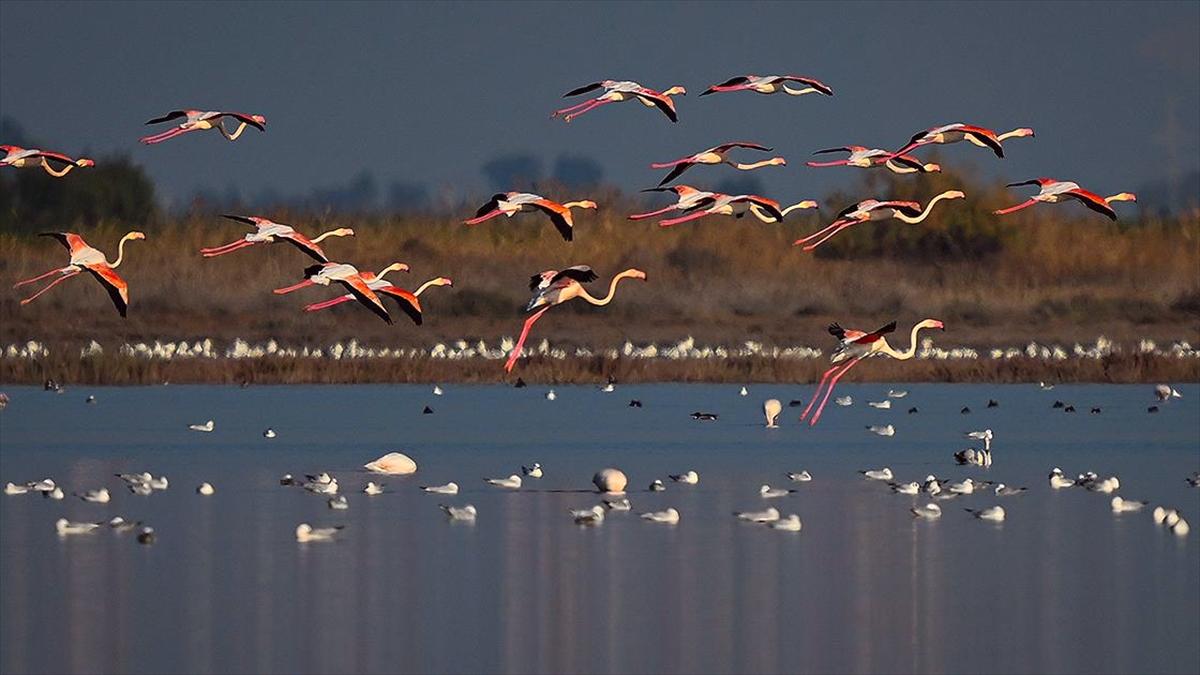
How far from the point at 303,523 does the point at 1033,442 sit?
8.24 m

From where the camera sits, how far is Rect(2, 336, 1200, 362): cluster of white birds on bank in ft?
106

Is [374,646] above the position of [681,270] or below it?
below

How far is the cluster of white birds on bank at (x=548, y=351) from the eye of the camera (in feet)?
106

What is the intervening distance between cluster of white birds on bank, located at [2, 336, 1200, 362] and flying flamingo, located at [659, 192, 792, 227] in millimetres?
10293

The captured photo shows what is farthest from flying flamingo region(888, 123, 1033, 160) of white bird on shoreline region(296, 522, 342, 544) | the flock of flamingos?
white bird on shoreline region(296, 522, 342, 544)

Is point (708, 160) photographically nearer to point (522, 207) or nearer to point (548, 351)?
point (522, 207)

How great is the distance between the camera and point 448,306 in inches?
1524

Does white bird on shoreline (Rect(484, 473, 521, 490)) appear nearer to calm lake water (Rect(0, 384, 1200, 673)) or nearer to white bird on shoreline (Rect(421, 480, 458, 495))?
calm lake water (Rect(0, 384, 1200, 673))

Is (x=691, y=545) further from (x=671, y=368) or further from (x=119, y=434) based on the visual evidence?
(x=671, y=368)

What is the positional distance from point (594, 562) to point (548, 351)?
1868 centimetres

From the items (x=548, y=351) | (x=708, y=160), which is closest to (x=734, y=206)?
(x=708, y=160)

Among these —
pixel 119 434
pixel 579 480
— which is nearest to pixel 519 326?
pixel 119 434

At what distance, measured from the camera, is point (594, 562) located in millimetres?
15555

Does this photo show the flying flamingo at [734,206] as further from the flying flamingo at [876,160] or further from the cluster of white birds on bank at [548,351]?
the cluster of white birds on bank at [548,351]
